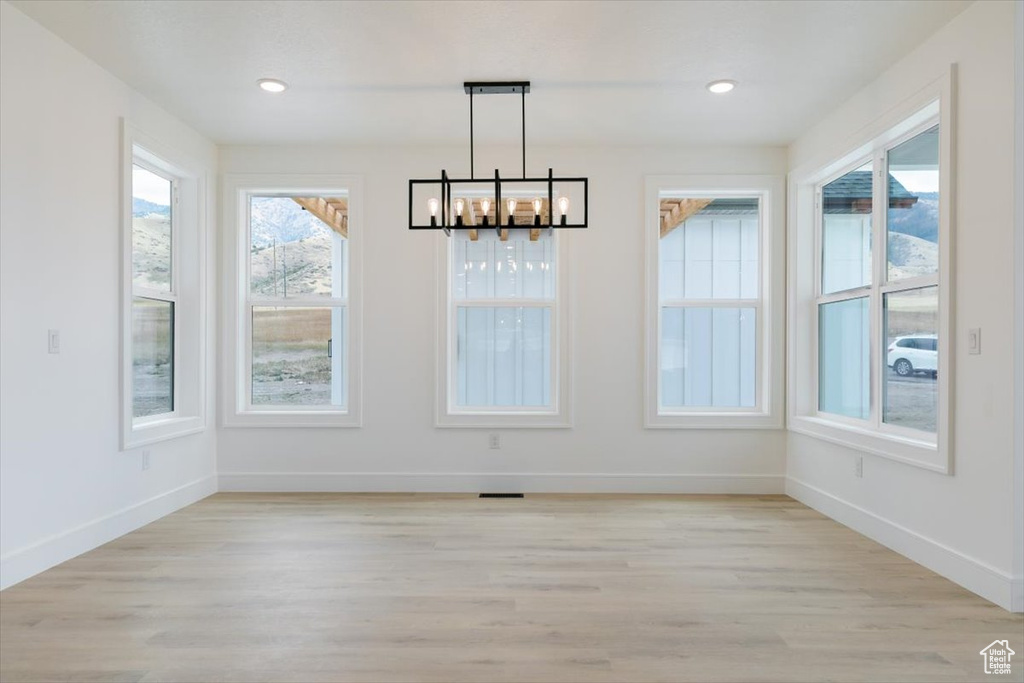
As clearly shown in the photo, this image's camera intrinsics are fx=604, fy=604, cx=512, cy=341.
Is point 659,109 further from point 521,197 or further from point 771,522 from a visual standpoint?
point 771,522

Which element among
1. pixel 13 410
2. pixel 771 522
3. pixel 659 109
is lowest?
pixel 771 522

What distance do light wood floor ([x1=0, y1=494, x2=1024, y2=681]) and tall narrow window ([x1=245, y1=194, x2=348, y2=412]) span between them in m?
1.28

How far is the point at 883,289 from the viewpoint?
3.60 m

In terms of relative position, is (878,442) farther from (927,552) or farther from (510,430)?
(510,430)

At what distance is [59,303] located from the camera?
10.5 ft

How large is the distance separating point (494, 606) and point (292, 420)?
278 centimetres

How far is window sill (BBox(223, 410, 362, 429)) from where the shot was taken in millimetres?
4781

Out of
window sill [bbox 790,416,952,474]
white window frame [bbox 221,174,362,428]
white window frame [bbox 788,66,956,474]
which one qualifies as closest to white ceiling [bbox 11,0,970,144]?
white window frame [bbox 788,66,956,474]

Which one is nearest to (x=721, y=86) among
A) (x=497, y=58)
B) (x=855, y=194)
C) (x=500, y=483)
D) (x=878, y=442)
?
(x=855, y=194)

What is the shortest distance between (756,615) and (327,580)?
197cm

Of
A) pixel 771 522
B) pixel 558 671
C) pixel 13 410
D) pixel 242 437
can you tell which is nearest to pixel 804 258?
pixel 771 522

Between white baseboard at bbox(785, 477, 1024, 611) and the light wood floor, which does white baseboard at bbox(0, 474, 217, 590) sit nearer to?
the light wood floor

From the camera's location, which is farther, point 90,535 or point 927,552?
point 90,535

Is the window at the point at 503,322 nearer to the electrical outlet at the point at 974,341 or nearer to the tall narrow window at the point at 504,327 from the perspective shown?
the tall narrow window at the point at 504,327
